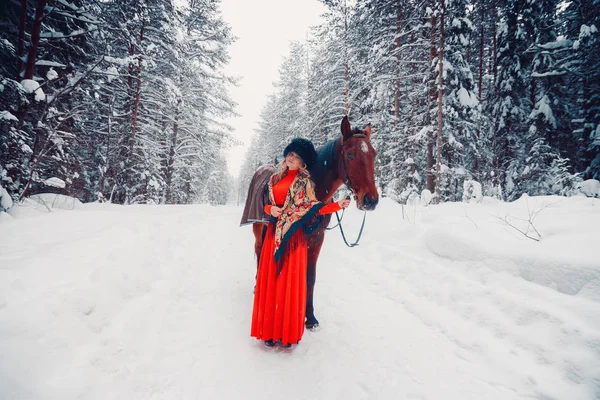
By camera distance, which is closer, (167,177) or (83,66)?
(83,66)

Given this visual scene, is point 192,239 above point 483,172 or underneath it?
underneath

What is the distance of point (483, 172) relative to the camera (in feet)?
46.6

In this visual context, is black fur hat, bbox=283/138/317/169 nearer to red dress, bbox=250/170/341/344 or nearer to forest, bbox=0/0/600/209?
red dress, bbox=250/170/341/344

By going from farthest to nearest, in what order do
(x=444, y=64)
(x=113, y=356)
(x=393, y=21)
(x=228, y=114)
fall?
(x=228, y=114) < (x=393, y=21) < (x=444, y=64) < (x=113, y=356)

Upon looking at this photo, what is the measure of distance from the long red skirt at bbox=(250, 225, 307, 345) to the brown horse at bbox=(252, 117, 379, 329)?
34cm

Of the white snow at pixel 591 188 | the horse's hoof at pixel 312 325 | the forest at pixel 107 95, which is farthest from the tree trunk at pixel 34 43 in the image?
the white snow at pixel 591 188

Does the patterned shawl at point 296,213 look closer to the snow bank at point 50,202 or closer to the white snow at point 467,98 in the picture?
the snow bank at point 50,202

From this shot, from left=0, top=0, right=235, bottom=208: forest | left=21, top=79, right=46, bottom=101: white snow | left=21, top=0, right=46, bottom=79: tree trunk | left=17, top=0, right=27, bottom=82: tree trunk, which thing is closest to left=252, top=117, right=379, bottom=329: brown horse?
left=0, top=0, right=235, bottom=208: forest

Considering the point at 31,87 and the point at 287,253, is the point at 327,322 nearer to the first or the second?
the point at 287,253

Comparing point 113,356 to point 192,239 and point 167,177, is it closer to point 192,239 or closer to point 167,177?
point 192,239

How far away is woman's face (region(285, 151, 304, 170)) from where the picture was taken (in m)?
2.63

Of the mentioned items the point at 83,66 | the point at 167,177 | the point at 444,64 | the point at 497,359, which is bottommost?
the point at 497,359

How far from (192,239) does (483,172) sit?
1623 centimetres

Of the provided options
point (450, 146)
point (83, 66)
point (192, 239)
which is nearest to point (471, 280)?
point (192, 239)
